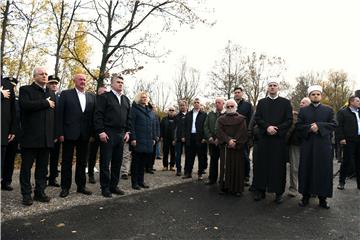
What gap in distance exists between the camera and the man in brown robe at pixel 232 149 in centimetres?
726

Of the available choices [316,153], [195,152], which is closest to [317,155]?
[316,153]

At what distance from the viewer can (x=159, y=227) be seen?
4926 millimetres

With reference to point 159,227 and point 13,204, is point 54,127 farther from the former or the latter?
point 159,227

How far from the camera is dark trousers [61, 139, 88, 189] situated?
6.64 meters

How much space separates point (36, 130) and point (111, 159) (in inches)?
62.6

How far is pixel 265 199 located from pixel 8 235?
4.64 meters

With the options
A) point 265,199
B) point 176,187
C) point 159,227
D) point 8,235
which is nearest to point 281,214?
point 265,199

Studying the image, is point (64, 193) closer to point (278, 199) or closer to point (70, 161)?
point (70, 161)

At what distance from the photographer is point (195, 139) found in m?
9.46

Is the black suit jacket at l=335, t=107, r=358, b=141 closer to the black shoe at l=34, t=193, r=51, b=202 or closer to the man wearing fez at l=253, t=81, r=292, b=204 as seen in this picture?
the man wearing fez at l=253, t=81, r=292, b=204

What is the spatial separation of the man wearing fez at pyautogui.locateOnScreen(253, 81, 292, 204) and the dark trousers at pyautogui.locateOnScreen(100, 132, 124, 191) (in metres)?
2.75

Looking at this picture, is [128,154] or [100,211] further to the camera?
[128,154]

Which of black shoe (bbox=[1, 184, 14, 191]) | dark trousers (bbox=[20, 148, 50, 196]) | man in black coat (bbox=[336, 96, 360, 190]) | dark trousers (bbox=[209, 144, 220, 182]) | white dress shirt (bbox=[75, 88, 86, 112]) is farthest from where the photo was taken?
dark trousers (bbox=[209, 144, 220, 182])

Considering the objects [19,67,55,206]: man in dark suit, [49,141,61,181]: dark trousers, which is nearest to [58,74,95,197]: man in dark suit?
[19,67,55,206]: man in dark suit
